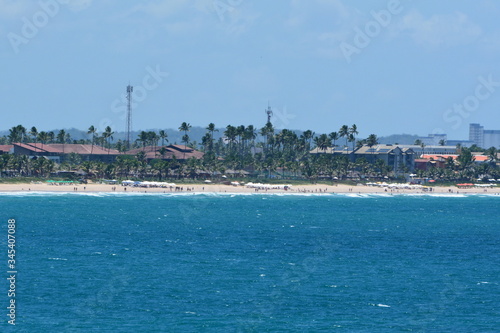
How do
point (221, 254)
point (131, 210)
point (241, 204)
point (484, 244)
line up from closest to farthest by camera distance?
point (221, 254) < point (484, 244) < point (131, 210) < point (241, 204)

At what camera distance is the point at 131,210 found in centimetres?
15138

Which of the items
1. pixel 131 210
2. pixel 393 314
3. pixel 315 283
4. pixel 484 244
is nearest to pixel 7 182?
pixel 131 210

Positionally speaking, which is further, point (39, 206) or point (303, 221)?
point (39, 206)

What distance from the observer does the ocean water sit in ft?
193

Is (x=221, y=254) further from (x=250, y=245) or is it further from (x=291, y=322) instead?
(x=291, y=322)

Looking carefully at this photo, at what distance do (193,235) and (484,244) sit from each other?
36.1 m

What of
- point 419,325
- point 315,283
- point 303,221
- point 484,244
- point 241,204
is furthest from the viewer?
point 241,204

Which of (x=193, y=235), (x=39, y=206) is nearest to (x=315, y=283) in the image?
(x=193, y=235)

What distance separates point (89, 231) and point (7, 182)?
90895mm

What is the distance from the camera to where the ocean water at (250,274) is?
58969 mm

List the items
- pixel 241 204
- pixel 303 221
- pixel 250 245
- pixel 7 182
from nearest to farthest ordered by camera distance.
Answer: pixel 250 245
pixel 303 221
pixel 241 204
pixel 7 182

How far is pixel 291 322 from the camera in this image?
192ft

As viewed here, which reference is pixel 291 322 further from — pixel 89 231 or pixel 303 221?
pixel 303 221

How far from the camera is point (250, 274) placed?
7600cm
